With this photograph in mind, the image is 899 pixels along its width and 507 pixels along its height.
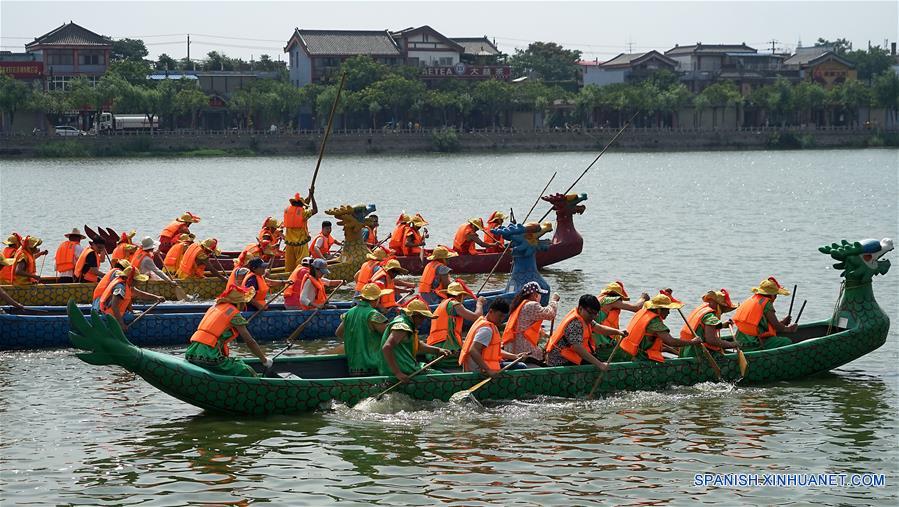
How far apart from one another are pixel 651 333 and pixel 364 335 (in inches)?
142

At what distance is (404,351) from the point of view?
1531 centimetres

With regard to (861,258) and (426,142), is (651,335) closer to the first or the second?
(861,258)

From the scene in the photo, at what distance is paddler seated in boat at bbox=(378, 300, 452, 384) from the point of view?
14.8 metres

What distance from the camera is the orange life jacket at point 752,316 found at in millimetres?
17250

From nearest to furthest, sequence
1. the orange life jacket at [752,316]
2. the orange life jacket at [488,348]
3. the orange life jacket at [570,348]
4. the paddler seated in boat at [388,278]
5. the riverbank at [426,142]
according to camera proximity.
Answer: the orange life jacket at [488,348]
the orange life jacket at [570,348]
the orange life jacket at [752,316]
the paddler seated in boat at [388,278]
the riverbank at [426,142]

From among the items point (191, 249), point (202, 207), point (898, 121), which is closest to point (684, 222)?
point (202, 207)

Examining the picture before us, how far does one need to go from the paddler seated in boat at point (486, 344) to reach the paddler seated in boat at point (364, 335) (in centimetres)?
105

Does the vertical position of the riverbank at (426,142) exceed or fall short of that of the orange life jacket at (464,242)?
it exceeds it

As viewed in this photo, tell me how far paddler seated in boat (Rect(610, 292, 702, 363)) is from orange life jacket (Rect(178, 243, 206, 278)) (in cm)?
930

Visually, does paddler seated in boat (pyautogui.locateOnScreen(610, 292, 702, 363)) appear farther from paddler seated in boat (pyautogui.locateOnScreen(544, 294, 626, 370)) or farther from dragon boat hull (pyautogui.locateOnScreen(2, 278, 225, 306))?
dragon boat hull (pyautogui.locateOnScreen(2, 278, 225, 306))

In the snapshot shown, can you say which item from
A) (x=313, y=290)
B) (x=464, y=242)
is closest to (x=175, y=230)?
(x=313, y=290)

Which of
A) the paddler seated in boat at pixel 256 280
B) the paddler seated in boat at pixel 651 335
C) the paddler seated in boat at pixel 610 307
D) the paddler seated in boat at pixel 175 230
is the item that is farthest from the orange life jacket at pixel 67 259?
the paddler seated in boat at pixel 651 335

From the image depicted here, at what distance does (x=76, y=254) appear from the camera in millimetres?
22234

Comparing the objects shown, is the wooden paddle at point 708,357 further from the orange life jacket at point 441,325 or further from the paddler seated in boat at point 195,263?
the paddler seated in boat at point 195,263
